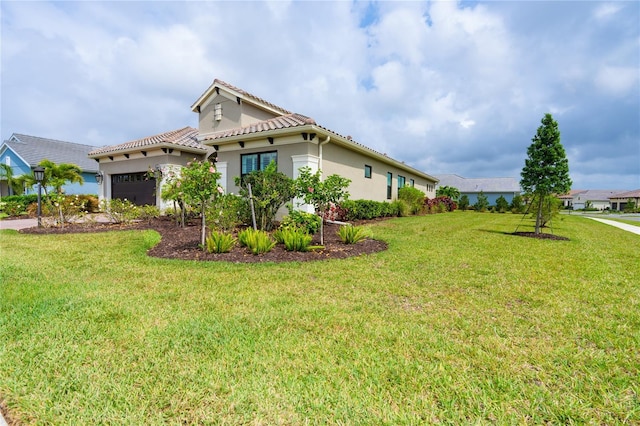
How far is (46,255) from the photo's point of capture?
243 inches

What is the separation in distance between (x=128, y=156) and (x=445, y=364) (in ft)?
60.3

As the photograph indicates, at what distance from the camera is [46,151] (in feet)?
82.1

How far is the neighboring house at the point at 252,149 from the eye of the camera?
10734 mm

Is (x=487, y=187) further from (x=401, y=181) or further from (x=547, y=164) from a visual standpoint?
(x=547, y=164)

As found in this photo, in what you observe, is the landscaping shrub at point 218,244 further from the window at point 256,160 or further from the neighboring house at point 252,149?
the window at point 256,160

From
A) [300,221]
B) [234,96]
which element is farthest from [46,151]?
[300,221]

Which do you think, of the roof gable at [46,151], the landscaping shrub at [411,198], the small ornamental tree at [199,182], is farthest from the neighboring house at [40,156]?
the landscaping shrub at [411,198]

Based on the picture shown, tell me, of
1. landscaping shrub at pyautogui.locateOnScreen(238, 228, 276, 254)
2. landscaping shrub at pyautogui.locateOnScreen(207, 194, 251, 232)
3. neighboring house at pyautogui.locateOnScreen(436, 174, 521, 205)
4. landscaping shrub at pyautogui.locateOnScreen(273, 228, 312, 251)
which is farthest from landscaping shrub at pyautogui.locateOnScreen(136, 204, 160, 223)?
neighboring house at pyautogui.locateOnScreen(436, 174, 521, 205)

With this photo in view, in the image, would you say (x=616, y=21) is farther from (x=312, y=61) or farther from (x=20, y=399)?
(x=20, y=399)

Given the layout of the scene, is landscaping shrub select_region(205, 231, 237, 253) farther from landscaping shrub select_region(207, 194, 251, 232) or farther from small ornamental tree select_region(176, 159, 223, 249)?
landscaping shrub select_region(207, 194, 251, 232)

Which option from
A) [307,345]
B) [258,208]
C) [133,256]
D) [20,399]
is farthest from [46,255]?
[307,345]

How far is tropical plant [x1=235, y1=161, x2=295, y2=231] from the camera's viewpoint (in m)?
8.38

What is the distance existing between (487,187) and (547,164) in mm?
39054

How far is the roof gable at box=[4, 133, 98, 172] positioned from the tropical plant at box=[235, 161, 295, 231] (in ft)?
77.8
